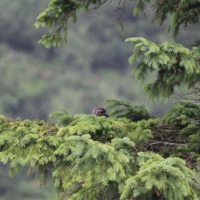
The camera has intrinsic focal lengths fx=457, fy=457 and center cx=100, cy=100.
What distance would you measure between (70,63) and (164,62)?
60728 millimetres

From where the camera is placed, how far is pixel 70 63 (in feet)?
208

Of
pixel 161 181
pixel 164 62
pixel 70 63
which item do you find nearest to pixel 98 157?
pixel 161 181

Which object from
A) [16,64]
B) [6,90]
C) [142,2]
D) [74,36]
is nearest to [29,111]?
[6,90]

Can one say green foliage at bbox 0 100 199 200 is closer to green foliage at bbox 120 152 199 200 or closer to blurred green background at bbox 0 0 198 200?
green foliage at bbox 120 152 199 200

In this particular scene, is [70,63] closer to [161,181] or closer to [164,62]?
[164,62]

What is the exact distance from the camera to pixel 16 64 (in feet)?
200

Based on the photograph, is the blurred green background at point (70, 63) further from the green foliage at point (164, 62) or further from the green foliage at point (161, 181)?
the green foliage at point (161, 181)

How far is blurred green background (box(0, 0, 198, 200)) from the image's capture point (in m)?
55.4

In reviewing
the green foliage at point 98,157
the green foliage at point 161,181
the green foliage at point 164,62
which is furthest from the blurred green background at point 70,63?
the green foliage at point 161,181

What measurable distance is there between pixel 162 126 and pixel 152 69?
1.07 metres

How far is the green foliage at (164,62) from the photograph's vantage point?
9.57ft

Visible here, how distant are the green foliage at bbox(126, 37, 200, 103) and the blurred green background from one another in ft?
161

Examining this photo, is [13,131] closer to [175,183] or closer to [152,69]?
[152,69]

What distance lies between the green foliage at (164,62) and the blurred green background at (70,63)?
49080mm
